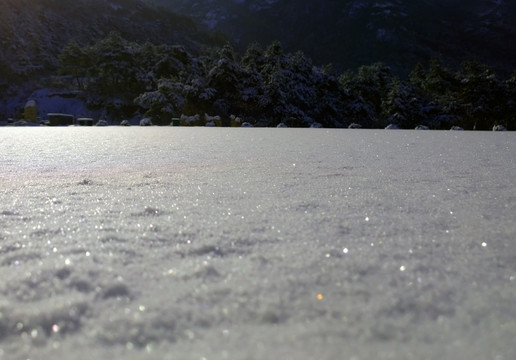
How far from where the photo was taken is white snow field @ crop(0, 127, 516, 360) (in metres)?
0.42

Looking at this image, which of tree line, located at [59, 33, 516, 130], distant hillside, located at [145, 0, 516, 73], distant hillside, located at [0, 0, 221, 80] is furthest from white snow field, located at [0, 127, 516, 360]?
distant hillside, located at [145, 0, 516, 73]

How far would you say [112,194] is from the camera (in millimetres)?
1293

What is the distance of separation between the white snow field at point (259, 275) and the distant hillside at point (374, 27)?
56.0 m

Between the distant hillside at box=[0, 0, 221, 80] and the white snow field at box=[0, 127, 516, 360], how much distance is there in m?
36.2

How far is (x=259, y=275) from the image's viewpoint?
600 millimetres

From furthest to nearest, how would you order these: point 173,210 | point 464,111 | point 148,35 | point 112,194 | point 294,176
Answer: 1. point 148,35
2. point 464,111
3. point 294,176
4. point 112,194
5. point 173,210

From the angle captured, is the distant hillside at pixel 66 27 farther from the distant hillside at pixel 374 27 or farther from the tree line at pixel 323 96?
the tree line at pixel 323 96

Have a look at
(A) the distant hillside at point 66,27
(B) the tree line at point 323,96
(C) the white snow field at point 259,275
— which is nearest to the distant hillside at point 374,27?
(A) the distant hillside at point 66,27

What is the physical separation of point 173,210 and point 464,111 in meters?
17.0

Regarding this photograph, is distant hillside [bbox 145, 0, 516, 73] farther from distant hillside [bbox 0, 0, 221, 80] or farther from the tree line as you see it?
the tree line

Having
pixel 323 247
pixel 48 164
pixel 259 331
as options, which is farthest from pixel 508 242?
pixel 48 164

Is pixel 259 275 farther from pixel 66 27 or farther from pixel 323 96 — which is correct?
pixel 66 27

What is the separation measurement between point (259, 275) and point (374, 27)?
239ft

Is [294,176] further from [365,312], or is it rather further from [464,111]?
[464,111]
